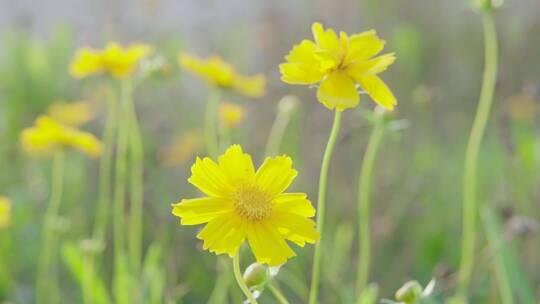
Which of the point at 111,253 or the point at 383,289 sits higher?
the point at 111,253

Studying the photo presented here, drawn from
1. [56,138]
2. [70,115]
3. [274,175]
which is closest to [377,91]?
[274,175]

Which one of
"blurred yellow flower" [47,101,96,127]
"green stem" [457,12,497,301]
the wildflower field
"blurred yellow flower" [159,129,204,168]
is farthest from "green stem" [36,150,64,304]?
"green stem" [457,12,497,301]

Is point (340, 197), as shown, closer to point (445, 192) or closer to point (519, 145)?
point (445, 192)

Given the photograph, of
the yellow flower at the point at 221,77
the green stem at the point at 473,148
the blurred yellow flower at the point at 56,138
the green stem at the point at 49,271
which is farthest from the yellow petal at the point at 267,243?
the green stem at the point at 49,271

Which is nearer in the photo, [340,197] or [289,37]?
[340,197]

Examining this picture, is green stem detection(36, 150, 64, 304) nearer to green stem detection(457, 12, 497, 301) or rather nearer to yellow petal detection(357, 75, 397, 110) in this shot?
green stem detection(457, 12, 497, 301)

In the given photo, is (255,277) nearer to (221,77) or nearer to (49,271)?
(221,77)

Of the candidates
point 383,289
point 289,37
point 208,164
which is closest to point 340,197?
point 383,289

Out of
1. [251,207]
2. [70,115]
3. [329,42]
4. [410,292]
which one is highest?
[70,115]
